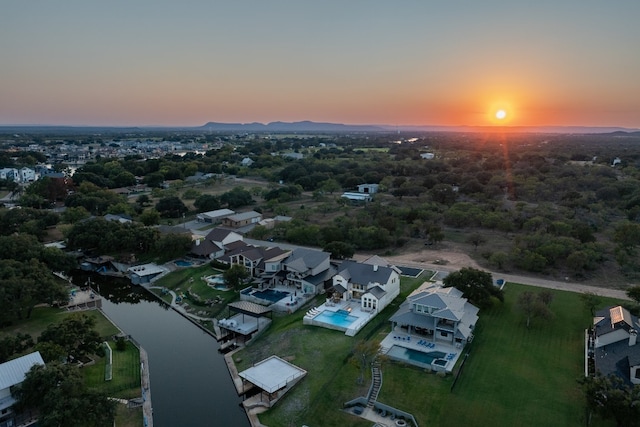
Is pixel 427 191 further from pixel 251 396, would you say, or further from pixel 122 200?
pixel 251 396

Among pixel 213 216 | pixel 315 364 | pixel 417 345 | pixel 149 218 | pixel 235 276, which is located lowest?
pixel 315 364

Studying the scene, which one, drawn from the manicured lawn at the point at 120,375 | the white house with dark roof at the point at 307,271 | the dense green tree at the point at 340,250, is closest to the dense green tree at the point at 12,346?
the manicured lawn at the point at 120,375

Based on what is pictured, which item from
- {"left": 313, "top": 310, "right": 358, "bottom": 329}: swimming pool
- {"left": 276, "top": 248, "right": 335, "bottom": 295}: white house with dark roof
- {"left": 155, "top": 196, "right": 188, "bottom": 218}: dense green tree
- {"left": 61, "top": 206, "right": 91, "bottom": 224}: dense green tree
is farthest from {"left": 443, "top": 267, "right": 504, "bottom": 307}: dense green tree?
{"left": 61, "top": 206, "right": 91, "bottom": 224}: dense green tree

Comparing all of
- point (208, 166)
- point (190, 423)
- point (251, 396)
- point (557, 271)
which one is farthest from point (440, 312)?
point (208, 166)

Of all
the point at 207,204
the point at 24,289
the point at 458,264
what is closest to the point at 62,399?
the point at 24,289

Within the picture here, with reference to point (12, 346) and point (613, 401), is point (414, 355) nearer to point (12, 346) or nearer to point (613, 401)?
point (613, 401)
